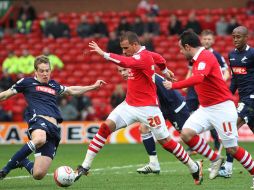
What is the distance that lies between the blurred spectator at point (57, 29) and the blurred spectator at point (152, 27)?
3336 mm

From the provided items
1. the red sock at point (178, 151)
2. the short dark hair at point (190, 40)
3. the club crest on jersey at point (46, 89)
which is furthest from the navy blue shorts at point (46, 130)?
the short dark hair at point (190, 40)

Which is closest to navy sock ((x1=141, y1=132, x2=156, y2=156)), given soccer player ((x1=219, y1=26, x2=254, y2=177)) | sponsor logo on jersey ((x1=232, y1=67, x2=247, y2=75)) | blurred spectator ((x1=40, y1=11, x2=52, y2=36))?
soccer player ((x1=219, y1=26, x2=254, y2=177))

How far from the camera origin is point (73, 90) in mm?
11742

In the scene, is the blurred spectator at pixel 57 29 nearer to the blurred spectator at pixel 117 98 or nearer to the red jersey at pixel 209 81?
the blurred spectator at pixel 117 98

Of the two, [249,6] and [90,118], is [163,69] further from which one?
[249,6]

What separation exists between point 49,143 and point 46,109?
50 cm

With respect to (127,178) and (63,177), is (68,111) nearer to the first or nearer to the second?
(127,178)

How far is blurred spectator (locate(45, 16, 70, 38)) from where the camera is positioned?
2933 cm

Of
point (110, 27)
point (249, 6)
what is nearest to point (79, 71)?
point (110, 27)

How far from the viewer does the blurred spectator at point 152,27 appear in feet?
91.3

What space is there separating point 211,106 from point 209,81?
348mm

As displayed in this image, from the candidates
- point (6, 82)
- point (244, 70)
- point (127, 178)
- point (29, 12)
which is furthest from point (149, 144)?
point (29, 12)

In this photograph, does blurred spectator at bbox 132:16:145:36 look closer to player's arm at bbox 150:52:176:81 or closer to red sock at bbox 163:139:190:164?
player's arm at bbox 150:52:176:81

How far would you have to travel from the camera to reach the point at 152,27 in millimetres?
28031
